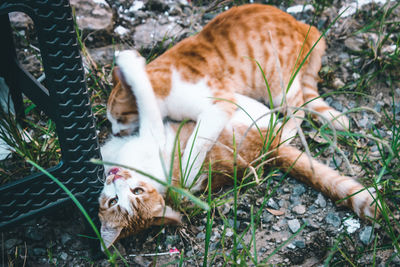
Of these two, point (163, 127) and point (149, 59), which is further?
point (149, 59)

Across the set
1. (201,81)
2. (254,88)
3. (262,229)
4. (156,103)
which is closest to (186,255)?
(262,229)

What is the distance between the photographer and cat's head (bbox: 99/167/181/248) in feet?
5.30

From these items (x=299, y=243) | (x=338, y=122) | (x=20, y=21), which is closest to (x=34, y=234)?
(x=299, y=243)

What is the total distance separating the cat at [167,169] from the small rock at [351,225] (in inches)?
2.0

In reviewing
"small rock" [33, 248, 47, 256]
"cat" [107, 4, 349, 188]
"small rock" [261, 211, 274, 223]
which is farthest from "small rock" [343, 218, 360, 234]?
"small rock" [33, 248, 47, 256]

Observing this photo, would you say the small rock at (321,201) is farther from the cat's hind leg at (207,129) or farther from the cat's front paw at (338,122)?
the cat's hind leg at (207,129)

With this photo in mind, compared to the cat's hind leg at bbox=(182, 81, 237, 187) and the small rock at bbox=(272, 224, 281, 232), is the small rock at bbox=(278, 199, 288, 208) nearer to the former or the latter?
the small rock at bbox=(272, 224, 281, 232)

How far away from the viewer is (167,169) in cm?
187

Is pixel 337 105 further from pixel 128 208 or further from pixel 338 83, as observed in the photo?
pixel 128 208

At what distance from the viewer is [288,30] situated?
2.21 metres

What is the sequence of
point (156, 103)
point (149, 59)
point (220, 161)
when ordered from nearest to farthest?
point (220, 161), point (156, 103), point (149, 59)

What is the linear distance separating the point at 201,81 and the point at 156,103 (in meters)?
0.29

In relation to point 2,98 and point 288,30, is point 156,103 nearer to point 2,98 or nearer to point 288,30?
point 2,98

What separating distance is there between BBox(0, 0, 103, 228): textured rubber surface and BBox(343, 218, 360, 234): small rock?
1.14 meters
